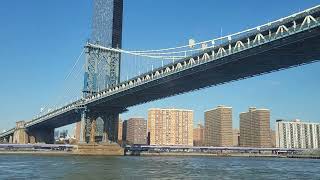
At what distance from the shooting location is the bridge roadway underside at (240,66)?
164 feet

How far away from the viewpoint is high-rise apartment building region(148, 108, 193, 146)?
639ft

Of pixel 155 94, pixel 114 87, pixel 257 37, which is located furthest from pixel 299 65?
pixel 114 87

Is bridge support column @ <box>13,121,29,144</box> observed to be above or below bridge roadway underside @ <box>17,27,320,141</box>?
below

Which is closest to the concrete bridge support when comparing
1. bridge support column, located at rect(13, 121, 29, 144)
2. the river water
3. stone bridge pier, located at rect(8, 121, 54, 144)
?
the river water

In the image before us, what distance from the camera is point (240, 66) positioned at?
6072cm

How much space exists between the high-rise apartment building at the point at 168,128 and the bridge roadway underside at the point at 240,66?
10977cm

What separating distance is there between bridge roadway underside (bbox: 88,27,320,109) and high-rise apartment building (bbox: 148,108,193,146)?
110 metres

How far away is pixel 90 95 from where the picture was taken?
95000mm

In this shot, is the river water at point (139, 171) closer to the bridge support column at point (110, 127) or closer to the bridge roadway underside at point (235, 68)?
the bridge roadway underside at point (235, 68)

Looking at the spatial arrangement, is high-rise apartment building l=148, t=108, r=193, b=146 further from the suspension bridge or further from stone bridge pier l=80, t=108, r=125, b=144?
stone bridge pier l=80, t=108, r=125, b=144

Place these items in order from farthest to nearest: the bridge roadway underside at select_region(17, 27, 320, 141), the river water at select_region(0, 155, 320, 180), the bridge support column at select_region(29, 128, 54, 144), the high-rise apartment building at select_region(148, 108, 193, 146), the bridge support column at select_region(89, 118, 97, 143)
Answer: the high-rise apartment building at select_region(148, 108, 193, 146), the bridge support column at select_region(29, 128, 54, 144), the bridge support column at select_region(89, 118, 97, 143), the bridge roadway underside at select_region(17, 27, 320, 141), the river water at select_region(0, 155, 320, 180)

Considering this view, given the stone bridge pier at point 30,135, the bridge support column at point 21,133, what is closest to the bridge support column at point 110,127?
the stone bridge pier at point 30,135

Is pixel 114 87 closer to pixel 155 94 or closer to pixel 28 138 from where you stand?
pixel 155 94

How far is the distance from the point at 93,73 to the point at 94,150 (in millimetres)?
17396
